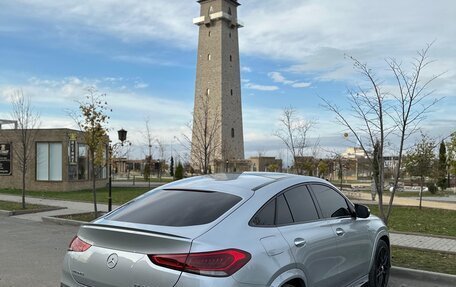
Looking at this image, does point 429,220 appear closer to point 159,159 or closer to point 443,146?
point 443,146

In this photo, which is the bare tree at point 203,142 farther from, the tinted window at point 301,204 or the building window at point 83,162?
the tinted window at point 301,204

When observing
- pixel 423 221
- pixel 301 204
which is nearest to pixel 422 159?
pixel 423 221

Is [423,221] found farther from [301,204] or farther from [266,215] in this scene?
[266,215]

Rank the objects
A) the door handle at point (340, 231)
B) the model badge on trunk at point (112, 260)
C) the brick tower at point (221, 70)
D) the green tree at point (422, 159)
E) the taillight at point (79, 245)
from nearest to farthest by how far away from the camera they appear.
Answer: the model badge on trunk at point (112, 260) < the taillight at point (79, 245) < the door handle at point (340, 231) < the green tree at point (422, 159) < the brick tower at point (221, 70)

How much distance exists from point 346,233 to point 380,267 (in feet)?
4.57

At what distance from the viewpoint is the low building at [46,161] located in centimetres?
2892

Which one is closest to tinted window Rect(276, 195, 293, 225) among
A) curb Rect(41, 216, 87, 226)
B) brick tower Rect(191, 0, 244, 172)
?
curb Rect(41, 216, 87, 226)

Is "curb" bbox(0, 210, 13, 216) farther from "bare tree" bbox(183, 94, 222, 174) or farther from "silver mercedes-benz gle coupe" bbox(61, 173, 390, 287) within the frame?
"silver mercedes-benz gle coupe" bbox(61, 173, 390, 287)

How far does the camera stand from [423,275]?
23.6 feet

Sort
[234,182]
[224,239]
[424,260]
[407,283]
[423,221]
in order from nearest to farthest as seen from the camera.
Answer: [224,239] → [234,182] → [407,283] → [424,260] → [423,221]

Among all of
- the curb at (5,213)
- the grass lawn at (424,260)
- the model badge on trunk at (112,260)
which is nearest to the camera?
the model badge on trunk at (112,260)

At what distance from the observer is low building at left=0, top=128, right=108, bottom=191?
1139 inches

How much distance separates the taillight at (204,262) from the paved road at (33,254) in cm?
400

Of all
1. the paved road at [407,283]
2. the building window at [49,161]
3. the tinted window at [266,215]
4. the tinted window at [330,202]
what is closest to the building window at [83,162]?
the building window at [49,161]
